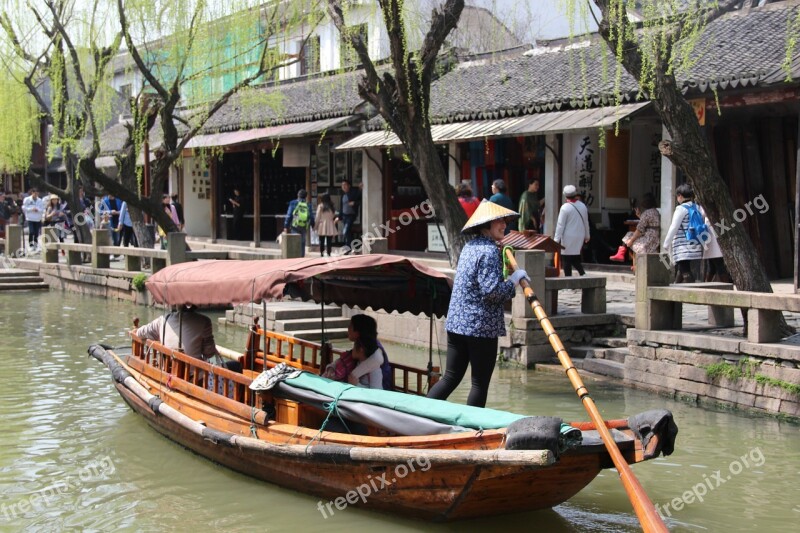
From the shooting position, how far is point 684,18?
9.52 metres

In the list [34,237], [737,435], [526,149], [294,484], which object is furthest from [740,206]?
[34,237]

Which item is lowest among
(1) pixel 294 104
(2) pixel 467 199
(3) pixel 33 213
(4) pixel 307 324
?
(4) pixel 307 324

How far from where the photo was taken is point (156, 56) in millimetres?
18594

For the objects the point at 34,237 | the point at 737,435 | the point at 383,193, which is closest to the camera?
the point at 737,435

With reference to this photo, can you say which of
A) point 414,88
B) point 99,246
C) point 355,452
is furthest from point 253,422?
point 99,246

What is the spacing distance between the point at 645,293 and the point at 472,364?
11.9 ft

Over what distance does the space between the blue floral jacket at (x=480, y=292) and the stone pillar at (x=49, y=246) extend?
16006mm

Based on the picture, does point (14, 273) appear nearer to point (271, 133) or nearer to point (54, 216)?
point (54, 216)

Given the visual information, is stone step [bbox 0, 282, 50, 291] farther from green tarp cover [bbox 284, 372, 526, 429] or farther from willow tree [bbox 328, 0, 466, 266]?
green tarp cover [bbox 284, 372, 526, 429]

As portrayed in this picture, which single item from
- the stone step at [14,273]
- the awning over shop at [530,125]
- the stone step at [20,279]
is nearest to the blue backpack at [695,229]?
the awning over shop at [530,125]

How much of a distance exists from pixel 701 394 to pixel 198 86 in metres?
12.1

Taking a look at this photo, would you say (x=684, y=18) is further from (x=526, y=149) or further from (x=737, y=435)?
(x=526, y=149)

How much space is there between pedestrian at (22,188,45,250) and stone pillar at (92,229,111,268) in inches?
234

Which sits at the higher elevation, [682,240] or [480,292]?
[682,240]
